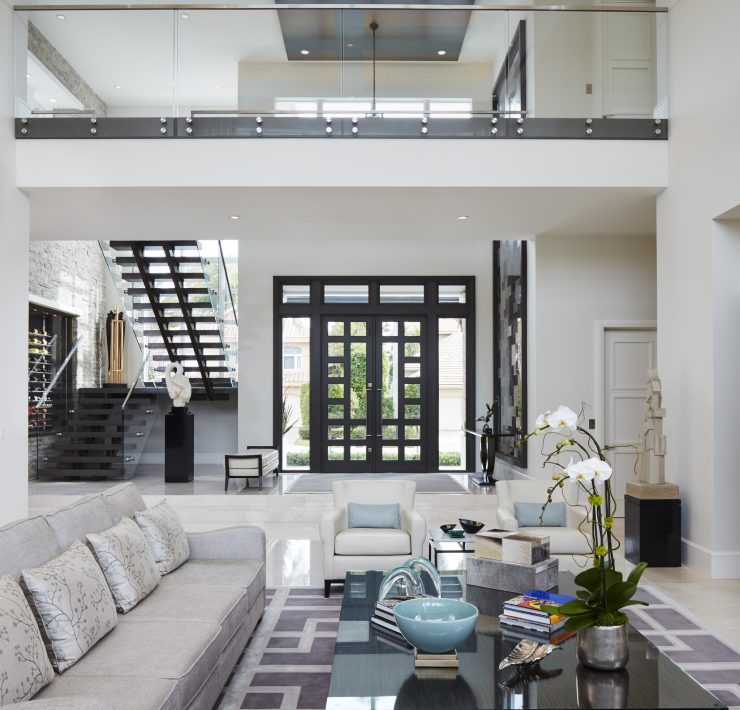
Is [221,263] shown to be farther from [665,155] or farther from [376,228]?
[665,155]

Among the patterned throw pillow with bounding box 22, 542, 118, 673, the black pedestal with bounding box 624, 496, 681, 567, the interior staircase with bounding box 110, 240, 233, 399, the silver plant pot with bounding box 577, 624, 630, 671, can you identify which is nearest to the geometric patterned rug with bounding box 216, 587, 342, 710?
the patterned throw pillow with bounding box 22, 542, 118, 673

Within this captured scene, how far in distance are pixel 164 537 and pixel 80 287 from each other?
7714mm

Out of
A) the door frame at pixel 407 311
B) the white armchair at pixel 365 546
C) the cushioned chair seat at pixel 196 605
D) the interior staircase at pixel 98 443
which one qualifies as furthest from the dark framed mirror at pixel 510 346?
the cushioned chair seat at pixel 196 605

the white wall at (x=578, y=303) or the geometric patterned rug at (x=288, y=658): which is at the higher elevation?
the white wall at (x=578, y=303)

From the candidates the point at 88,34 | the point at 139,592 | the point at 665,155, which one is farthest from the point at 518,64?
the point at 139,592

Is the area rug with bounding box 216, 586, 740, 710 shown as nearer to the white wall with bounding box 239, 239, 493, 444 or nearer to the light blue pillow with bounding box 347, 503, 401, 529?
the light blue pillow with bounding box 347, 503, 401, 529

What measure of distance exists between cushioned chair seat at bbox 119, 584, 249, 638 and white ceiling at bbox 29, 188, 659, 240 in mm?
3761

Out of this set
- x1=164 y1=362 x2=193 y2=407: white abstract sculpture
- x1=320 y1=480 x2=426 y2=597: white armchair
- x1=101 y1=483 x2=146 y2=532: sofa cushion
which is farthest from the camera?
x1=164 y1=362 x2=193 y2=407: white abstract sculpture

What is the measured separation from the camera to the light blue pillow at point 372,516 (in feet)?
17.0

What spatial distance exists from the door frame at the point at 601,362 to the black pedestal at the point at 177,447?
4836 millimetres

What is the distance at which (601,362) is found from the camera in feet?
25.9

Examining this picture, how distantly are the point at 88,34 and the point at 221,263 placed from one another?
151 inches

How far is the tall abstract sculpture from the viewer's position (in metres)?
11.0

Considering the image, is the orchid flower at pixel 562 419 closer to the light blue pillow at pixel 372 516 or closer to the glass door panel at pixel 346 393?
the light blue pillow at pixel 372 516
